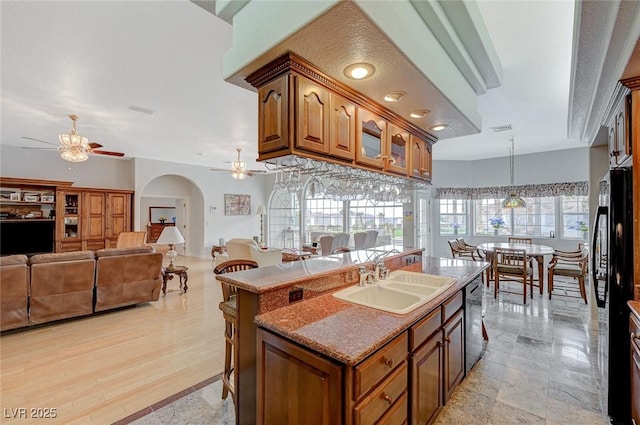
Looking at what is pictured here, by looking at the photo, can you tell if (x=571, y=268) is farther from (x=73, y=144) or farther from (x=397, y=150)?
(x=73, y=144)

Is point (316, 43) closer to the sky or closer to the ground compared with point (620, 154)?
closer to the sky

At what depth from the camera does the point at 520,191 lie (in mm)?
6855

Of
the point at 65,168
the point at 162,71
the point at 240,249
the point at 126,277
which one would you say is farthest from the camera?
the point at 65,168

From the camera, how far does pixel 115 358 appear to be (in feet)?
9.54

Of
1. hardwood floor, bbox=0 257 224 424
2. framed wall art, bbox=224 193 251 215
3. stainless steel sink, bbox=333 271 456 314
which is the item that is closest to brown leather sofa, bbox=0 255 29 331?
hardwood floor, bbox=0 257 224 424

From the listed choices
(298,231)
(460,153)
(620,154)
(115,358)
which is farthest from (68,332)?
(460,153)

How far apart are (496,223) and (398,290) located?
6.40 m

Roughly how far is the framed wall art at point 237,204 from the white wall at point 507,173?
19.6 feet

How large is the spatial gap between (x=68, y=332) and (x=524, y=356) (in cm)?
518

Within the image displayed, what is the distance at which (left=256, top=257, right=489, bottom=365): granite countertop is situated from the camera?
1.24m

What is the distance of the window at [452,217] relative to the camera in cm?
773

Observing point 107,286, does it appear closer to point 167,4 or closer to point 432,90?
point 167,4

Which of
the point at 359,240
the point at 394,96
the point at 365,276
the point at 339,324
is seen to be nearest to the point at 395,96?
the point at 394,96

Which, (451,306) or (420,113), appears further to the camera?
(420,113)
